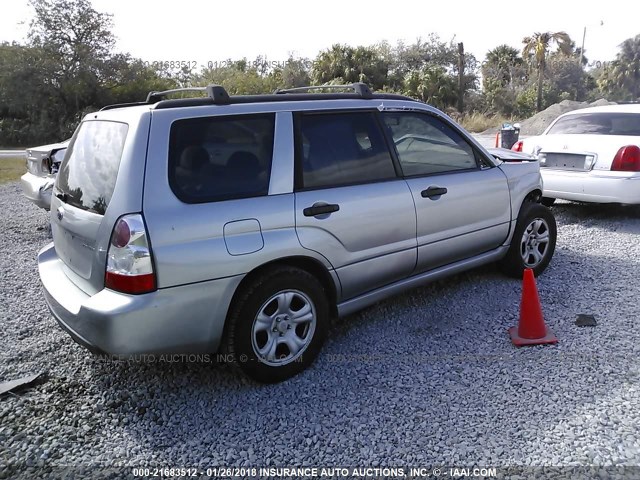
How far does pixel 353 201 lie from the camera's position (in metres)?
3.51

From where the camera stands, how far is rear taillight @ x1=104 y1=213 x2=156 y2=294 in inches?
107

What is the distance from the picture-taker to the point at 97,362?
12.0 ft

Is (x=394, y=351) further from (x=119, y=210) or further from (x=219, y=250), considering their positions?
(x=119, y=210)

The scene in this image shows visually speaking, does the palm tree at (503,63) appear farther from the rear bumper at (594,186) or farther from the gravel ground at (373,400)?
the gravel ground at (373,400)

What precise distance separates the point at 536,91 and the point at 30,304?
116ft

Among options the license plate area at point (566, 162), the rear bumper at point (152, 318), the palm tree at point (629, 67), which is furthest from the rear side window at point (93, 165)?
the palm tree at point (629, 67)

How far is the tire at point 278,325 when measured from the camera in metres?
3.05

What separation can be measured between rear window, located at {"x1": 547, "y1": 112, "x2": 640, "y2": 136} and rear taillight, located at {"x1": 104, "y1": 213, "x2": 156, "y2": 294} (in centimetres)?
667

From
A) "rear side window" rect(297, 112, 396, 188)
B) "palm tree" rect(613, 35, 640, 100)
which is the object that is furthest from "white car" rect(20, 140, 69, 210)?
"palm tree" rect(613, 35, 640, 100)

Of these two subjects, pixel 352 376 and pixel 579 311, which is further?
pixel 579 311

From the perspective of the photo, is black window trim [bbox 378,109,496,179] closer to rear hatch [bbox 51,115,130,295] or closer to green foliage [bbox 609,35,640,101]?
rear hatch [bbox 51,115,130,295]

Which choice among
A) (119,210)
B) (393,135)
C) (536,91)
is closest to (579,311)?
(393,135)

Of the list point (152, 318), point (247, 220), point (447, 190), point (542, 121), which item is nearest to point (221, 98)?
point (247, 220)

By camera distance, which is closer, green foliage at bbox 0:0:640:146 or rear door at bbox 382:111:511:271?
rear door at bbox 382:111:511:271
